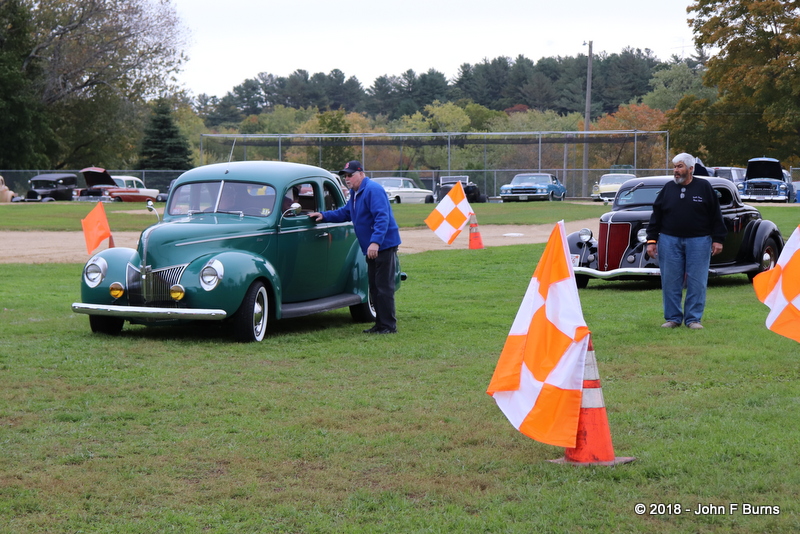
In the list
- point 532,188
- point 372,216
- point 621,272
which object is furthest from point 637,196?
point 532,188

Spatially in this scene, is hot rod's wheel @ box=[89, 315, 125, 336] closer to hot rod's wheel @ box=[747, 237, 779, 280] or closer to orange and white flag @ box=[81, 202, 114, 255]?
orange and white flag @ box=[81, 202, 114, 255]

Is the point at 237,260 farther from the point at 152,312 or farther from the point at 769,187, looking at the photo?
the point at 769,187

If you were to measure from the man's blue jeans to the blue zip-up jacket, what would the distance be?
2.79 m

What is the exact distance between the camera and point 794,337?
7590 millimetres

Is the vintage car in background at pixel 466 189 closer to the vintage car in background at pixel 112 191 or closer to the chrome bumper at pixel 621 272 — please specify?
the vintage car in background at pixel 112 191

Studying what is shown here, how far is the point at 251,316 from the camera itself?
9047 millimetres

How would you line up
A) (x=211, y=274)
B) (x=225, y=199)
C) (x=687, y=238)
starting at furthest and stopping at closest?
(x=225, y=199) < (x=687, y=238) < (x=211, y=274)

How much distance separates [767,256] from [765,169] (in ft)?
119

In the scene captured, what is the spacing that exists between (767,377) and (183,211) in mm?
6004

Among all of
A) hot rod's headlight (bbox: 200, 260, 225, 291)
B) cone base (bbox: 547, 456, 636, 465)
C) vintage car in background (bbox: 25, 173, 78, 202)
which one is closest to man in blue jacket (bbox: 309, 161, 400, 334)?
hot rod's headlight (bbox: 200, 260, 225, 291)

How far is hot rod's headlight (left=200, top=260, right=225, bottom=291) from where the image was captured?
28.8ft

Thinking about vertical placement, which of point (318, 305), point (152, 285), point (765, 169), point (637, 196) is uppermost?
point (765, 169)

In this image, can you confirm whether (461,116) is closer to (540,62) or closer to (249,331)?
(540,62)

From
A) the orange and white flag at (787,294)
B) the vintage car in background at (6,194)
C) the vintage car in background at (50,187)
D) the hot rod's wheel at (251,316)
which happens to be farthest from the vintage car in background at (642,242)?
the vintage car in background at (50,187)
